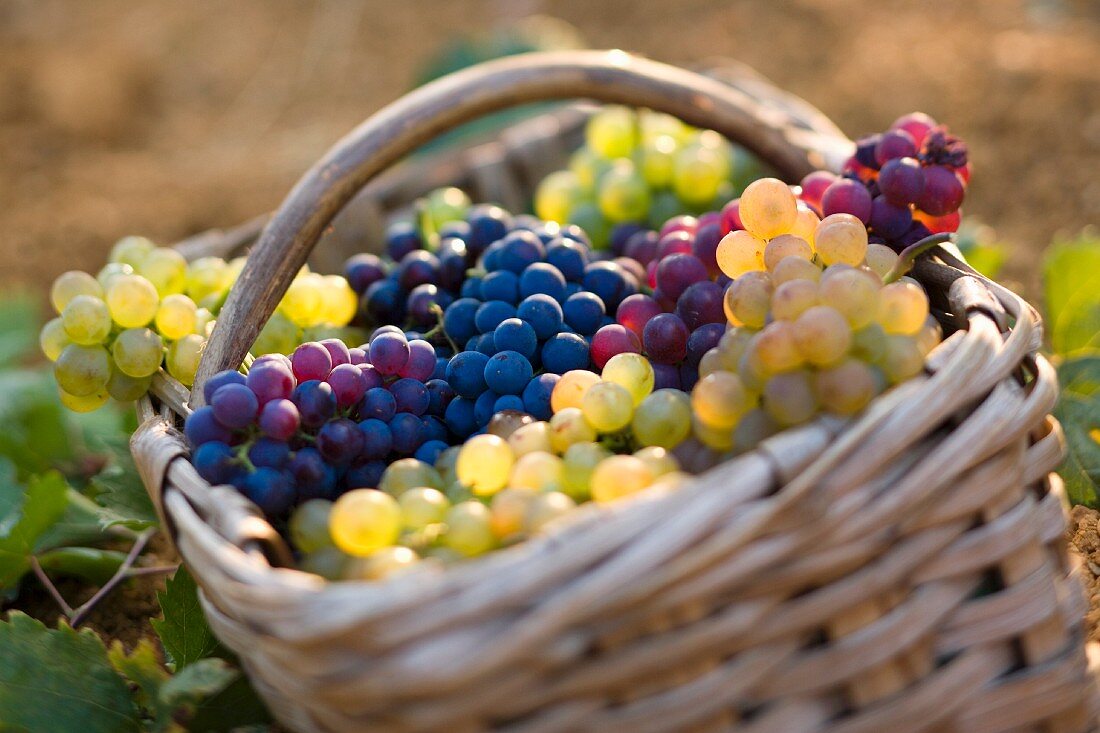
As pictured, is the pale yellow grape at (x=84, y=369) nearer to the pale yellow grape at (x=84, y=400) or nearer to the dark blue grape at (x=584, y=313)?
the pale yellow grape at (x=84, y=400)

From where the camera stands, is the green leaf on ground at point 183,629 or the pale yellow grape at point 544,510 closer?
the pale yellow grape at point 544,510

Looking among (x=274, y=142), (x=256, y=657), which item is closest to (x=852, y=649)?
(x=256, y=657)

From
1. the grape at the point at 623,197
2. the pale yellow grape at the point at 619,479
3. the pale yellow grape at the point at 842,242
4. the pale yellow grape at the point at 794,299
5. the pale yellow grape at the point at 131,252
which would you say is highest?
the grape at the point at 623,197

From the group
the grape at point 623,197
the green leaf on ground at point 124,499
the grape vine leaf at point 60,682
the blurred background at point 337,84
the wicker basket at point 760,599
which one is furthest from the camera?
the blurred background at point 337,84

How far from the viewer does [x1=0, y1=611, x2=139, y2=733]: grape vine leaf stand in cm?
80

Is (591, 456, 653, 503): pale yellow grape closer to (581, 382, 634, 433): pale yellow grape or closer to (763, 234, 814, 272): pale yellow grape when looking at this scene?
(581, 382, 634, 433): pale yellow grape

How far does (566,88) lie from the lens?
1135mm

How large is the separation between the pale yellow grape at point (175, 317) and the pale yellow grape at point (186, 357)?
0.8 inches

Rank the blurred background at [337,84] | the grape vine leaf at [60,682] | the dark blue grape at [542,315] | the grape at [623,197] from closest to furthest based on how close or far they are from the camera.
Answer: the grape vine leaf at [60,682] → the dark blue grape at [542,315] → the grape at [623,197] → the blurred background at [337,84]

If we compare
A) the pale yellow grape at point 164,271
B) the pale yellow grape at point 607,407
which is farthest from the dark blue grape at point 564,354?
the pale yellow grape at point 164,271

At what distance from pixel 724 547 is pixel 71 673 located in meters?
0.62

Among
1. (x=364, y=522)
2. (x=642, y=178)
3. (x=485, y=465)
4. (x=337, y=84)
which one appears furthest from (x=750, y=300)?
(x=337, y=84)

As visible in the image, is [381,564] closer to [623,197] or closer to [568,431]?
[568,431]

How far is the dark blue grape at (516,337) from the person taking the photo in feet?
2.92
